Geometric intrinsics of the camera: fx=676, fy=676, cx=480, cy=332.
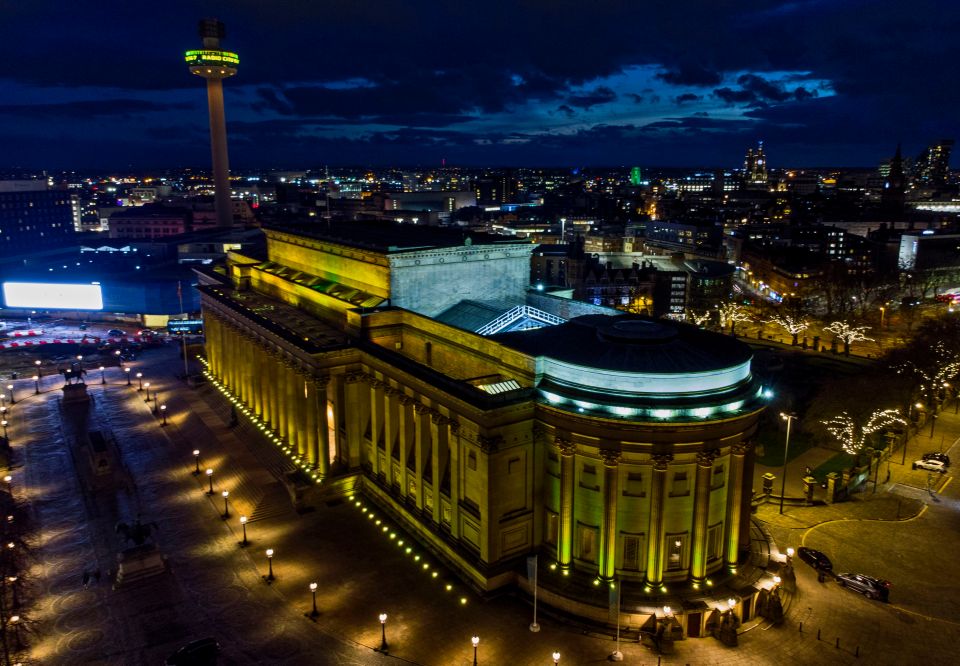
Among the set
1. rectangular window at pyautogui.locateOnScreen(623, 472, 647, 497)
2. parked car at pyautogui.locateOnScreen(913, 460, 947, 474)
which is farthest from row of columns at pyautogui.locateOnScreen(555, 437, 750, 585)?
parked car at pyautogui.locateOnScreen(913, 460, 947, 474)

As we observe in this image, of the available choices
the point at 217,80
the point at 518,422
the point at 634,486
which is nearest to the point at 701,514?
the point at 634,486

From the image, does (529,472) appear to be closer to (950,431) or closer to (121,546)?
(121,546)

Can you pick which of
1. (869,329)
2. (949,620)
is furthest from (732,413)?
(869,329)

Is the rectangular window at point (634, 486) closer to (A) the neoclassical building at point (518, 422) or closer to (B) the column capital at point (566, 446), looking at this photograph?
(A) the neoclassical building at point (518, 422)

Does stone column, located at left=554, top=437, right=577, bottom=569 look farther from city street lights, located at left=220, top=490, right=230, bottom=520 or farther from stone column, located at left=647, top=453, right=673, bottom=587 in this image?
city street lights, located at left=220, top=490, right=230, bottom=520

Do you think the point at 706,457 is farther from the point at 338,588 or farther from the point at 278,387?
the point at 278,387

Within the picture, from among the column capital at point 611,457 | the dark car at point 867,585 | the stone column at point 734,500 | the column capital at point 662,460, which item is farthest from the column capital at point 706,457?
the dark car at point 867,585
